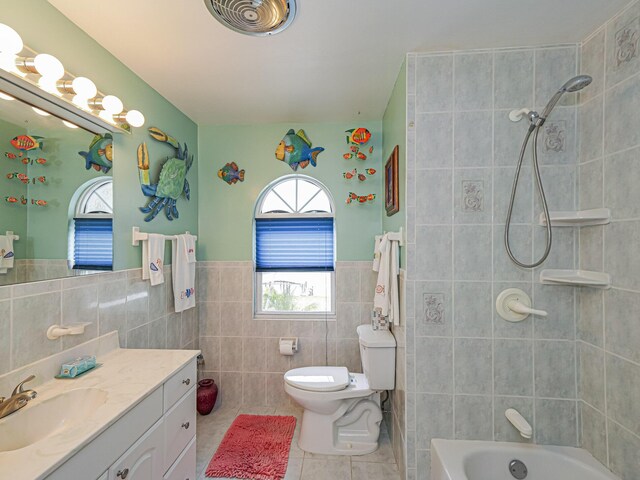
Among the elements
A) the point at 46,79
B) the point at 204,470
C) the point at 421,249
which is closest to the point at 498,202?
the point at 421,249

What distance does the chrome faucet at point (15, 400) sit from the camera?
A: 1.04m

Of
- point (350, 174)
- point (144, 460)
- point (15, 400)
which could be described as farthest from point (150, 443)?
point (350, 174)

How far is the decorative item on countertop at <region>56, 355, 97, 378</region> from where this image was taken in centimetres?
135

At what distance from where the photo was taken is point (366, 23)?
1.46 metres

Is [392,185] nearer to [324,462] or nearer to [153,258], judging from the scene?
[153,258]

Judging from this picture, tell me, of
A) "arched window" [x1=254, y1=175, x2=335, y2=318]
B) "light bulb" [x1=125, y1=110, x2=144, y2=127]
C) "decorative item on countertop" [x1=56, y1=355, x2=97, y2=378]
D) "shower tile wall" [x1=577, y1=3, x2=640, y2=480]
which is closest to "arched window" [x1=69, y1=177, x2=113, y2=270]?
"light bulb" [x1=125, y1=110, x2=144, y2=127]

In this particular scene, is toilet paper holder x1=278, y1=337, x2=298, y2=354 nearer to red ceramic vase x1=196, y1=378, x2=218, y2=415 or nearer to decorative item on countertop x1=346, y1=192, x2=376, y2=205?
red ceramic vase x1=196, y1=378, x2=218, y2=415

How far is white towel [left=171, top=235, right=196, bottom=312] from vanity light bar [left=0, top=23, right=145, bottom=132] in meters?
0.85

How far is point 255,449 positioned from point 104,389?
1260 millimetres

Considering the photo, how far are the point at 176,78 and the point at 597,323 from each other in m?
2.71

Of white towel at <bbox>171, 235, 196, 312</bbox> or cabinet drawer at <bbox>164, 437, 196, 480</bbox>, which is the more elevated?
white towel at <bbox>171, 235, 196, 312</bbox>

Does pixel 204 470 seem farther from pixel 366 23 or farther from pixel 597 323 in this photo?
pixel 366 23

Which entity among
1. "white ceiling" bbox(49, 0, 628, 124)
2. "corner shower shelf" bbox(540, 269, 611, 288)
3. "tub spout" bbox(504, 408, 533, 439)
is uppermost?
"white ceiling" bbox(49, 0, 628, 124)

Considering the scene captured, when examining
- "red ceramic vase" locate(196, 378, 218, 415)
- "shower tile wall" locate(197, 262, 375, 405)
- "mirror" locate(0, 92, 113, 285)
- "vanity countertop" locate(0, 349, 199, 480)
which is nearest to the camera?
"vanity countertop" locate(0, 349, 199, 480)
